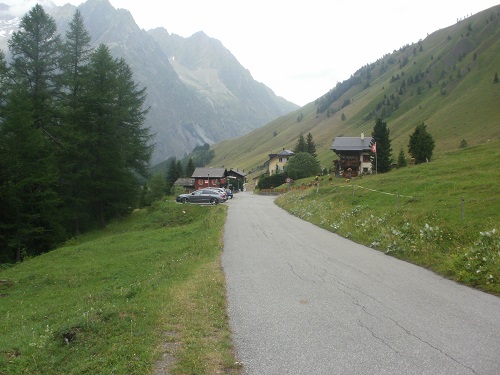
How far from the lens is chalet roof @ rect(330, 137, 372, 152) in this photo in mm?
81863

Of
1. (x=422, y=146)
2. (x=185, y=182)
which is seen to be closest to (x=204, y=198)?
(x=422, y=146)

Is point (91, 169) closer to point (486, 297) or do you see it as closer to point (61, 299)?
point (61, 299)

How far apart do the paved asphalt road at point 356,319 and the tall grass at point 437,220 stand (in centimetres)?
85

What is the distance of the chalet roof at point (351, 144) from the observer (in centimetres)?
8186

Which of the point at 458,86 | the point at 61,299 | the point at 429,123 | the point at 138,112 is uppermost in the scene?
the point at 458,86

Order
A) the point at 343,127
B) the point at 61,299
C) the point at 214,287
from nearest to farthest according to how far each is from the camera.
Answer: the point at 214,287
the point at 61,299
the point at 343,127

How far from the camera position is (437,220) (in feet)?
47.0

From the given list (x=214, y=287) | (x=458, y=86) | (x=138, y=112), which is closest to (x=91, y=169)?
(x=138, y=112)

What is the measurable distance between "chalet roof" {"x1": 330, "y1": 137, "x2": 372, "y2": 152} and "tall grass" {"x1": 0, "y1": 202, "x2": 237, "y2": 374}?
7073 cm

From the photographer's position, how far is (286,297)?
817 centimetres

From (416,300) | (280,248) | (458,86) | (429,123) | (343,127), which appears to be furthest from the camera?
(343,127)

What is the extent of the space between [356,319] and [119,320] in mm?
4293

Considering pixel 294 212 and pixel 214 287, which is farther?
pixel 294 212

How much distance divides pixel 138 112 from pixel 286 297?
1576 inches
